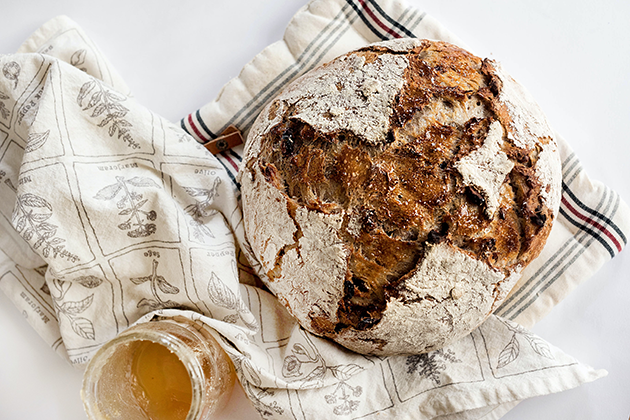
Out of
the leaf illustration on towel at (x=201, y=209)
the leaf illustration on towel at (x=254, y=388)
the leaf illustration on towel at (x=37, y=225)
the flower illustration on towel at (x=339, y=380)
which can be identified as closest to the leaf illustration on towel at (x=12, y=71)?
the leaf illustration on towel at (x=37, y=225)

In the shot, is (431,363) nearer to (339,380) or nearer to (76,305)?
(339,380)

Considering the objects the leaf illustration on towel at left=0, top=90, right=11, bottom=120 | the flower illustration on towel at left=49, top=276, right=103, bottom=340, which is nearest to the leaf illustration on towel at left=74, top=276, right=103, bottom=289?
the flower illustration on towel at left=49, top=276, right=103, bottom=340

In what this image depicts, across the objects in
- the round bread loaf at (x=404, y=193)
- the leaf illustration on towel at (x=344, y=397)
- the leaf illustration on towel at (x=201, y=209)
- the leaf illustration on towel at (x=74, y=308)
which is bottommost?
the leaf illustration on towel at (x=74, y=308)

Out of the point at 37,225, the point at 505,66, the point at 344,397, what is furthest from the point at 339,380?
the point at 505,66

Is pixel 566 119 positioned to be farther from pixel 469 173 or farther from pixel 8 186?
pixel 8 186

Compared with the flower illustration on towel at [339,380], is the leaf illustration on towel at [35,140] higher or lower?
higher

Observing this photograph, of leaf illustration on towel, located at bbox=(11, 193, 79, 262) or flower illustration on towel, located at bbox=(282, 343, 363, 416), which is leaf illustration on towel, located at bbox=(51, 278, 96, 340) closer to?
leaf illustration on towel, located at bbox=(11, 193, 79, 262)

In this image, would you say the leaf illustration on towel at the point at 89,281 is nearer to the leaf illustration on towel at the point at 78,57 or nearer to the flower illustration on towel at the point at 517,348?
the leaf illustration on towel at the point at 78,57
